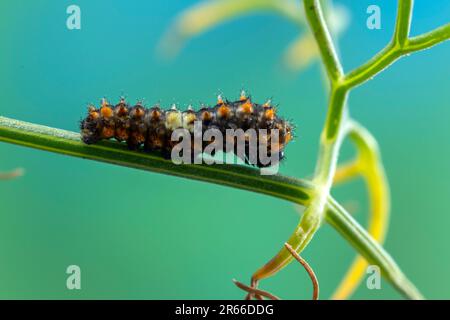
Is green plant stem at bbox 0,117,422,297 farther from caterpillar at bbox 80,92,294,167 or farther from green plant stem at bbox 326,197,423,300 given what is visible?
caterpillar at bbox 80,92,294,167

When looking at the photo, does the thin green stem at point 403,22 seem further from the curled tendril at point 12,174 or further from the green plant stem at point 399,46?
the curled tendril at point 12,174

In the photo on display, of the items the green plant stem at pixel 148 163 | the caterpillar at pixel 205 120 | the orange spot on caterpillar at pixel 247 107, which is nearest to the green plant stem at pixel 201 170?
the green plant stem at pixel 148 163

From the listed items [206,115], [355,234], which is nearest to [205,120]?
[206,115]

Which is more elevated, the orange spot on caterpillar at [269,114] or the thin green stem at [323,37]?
the thin green stem at [323,37]

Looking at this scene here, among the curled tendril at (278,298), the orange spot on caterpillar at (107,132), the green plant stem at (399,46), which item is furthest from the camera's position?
the orange spot on caterpillar at (107,132)
